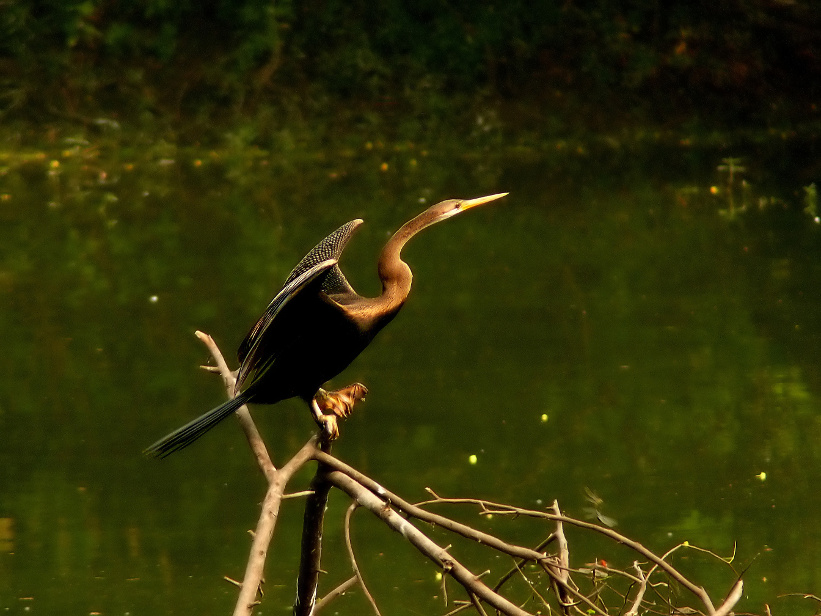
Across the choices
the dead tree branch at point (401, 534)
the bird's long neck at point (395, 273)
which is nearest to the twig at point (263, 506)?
the dead tree branch at point (401, 534)

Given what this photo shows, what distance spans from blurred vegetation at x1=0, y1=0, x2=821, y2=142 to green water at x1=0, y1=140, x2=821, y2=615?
3.22 metres

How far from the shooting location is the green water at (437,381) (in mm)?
4387

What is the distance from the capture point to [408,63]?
14.6 m

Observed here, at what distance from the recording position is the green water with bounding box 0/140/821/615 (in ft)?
14.4

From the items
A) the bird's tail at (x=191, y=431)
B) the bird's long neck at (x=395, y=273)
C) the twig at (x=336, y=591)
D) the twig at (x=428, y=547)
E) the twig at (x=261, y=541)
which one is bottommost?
the twig at (x=336, y=591)

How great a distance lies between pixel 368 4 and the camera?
15.0 meters

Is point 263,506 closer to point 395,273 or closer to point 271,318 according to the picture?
point 271,318

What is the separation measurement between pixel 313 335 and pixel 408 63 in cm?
1228

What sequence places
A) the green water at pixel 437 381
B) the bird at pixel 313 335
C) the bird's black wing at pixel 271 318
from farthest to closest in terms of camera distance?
the green water at pixel 437 381
the bird at pixel 313 335
the bird's black wing at pixel 271 318

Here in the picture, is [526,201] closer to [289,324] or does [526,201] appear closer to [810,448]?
[810,448]

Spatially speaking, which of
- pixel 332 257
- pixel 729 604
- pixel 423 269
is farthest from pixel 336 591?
pixel 423 269

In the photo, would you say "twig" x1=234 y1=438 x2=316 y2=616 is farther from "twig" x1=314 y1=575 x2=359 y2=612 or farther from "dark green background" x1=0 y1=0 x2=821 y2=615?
"dark green background" x1=0 y1=0 x2=821 y2=615

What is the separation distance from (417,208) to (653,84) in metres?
5.43

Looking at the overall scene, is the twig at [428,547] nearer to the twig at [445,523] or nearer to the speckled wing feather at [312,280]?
the twig at [445,523]
